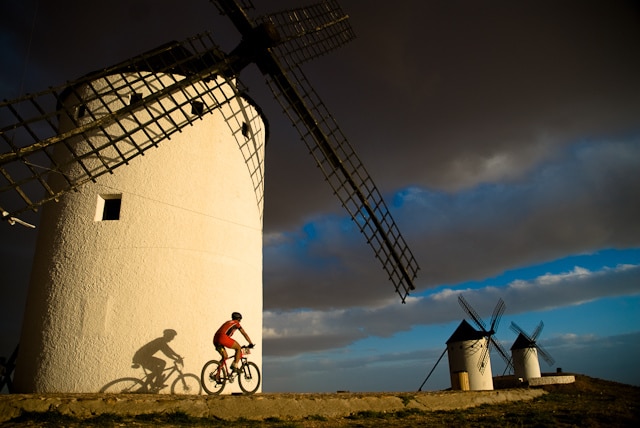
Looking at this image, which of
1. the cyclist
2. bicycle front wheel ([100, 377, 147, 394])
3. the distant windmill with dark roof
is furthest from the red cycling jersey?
the distant windmill with dark roof

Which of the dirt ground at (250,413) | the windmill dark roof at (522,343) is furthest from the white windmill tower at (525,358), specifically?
the dirt ground at (250,413)

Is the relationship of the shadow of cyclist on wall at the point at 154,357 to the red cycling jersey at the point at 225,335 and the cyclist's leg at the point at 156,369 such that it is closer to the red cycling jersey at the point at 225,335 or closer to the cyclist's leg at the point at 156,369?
the cyclist's leg at the point at 156,369

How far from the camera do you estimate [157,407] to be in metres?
6.02

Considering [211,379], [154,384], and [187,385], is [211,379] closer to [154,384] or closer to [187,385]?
[187,385]

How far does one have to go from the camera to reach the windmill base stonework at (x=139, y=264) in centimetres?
803

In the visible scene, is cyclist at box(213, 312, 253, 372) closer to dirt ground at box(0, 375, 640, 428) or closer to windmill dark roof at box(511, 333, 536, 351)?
dirt ground at box(0, 375, 640, 428)

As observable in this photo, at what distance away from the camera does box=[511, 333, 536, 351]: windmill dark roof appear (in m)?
26.8

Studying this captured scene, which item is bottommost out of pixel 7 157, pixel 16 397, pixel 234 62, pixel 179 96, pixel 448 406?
pixel 448 406

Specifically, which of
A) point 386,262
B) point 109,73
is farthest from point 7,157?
point 386,262

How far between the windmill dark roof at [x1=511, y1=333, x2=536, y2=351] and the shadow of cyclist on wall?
2461cm

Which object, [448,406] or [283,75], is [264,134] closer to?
[283,75]

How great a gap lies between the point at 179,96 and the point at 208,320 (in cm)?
480

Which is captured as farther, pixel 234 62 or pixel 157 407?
pixel 234 62

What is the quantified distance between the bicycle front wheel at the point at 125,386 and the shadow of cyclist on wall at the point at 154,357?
0.42ft
